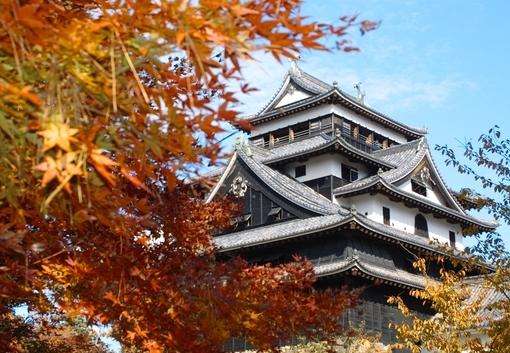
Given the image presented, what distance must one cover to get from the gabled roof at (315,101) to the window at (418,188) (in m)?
4.83

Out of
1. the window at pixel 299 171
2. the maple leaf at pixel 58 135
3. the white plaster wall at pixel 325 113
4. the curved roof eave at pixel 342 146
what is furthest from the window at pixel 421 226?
the maple leaf at pixel 58 135

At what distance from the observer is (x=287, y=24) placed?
315cm

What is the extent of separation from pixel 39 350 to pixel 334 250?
1627 cm

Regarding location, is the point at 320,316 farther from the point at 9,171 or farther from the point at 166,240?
the point at 9,171

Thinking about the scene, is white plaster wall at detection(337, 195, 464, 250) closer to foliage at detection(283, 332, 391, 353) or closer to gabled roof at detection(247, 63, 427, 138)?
gabled roof at detection(247, 63, 427, 138)

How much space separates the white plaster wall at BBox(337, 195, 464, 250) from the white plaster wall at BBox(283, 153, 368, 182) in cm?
169

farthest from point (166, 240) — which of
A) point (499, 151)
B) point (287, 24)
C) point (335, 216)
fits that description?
point (335, 216)

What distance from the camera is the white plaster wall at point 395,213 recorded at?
3042cm

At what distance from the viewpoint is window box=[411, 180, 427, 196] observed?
1298 inches

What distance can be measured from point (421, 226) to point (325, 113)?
7237 mm

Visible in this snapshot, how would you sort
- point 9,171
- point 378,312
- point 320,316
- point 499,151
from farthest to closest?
point 378,312, point 499,151, point 320,316, point 9,171

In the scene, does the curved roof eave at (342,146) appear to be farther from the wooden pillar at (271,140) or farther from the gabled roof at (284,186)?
the wooden pillar at (271,140)

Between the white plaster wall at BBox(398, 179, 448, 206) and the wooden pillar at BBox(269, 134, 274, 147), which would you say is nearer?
the white plaster wall at BBox(398, 179, 448, 206)

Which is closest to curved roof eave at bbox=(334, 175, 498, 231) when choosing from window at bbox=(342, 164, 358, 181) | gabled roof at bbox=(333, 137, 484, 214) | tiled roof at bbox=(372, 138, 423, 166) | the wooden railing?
gabled roof at bbox=(333, 137, 484, 214)
